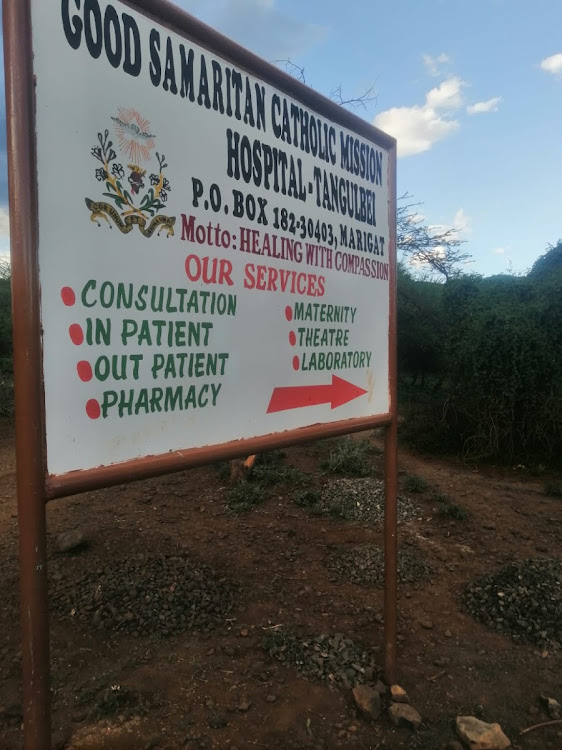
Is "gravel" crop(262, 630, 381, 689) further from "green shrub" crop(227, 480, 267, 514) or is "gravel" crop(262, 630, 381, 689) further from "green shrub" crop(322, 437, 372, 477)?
"green shrub" crop(322, 437, 372, 477)

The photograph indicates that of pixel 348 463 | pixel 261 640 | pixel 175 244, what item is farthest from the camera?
pixel 348 463

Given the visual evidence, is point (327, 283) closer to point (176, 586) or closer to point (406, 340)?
point (176, 586)

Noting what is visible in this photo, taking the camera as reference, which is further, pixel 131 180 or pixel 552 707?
pixel 552 707

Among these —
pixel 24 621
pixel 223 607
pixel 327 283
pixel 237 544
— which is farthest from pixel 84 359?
pixel 237 544

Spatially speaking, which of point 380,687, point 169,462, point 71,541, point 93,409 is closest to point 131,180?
point 93,409

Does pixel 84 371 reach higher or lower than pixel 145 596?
higher

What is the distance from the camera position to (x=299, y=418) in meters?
2.32

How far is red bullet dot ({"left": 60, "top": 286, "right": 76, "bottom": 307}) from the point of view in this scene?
147 cm

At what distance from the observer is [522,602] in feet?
10.9

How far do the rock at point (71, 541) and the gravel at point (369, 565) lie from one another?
1.84 metres

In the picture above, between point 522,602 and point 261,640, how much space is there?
65.5 inches

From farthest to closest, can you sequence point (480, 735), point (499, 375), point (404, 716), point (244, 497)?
point (499, 375) < point (244, 497) < point (404, 716) < point (480, 735)

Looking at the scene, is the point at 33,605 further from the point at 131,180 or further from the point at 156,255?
the point at 131,180

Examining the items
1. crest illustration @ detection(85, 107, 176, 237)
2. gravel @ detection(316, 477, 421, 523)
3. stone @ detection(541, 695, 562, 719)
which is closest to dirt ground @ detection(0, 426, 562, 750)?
stone @ detection(541, 695, 562, 719)
